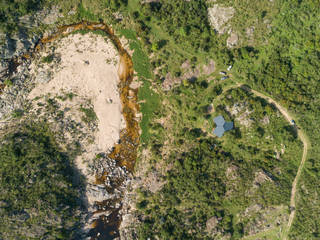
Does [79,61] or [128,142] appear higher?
[79,61]

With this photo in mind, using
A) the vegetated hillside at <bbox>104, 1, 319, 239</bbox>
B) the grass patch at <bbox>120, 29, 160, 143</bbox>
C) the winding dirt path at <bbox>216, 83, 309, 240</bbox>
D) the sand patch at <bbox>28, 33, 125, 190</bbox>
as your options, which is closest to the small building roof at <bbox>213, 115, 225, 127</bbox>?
the vegetated hillside at <bbox>104, 1, 319, 239</bbox>

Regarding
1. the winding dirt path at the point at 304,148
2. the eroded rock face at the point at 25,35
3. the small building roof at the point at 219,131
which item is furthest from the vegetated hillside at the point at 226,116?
the eroded rock face at the point at 25,35

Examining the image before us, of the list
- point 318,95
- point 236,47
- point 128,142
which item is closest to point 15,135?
point 128,142

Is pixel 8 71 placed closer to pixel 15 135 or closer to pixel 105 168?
pixel 15 135

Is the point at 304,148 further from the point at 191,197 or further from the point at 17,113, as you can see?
the point at 17,113

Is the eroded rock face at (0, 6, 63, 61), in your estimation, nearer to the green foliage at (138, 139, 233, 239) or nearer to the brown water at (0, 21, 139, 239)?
the brown water at (0, 21, 139, 239)
